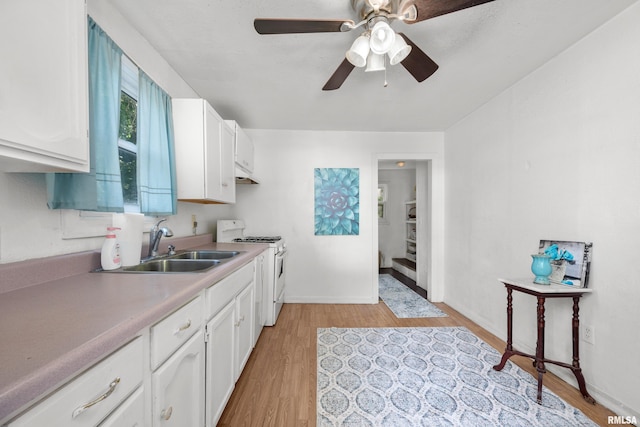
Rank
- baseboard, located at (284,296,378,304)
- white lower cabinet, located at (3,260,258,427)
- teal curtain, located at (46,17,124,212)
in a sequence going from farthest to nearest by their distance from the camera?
baseboard, located at (284,296,378,304) → teal curtain, located at (46,17,124,212) → white lower cabinet, located at (3,260,258,427)

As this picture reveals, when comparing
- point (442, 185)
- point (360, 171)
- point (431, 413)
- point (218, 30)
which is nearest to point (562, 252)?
point (431, 413)

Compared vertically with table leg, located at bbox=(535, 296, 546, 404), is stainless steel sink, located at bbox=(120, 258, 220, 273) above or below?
above

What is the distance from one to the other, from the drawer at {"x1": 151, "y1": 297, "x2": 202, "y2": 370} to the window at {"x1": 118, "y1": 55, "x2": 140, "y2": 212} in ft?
3.12

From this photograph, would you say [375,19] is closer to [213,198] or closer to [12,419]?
[213,198]

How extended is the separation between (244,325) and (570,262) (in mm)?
2305

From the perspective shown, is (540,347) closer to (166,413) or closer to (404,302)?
(404,302)

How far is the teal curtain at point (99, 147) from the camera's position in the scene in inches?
43.9

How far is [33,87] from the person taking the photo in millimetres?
732

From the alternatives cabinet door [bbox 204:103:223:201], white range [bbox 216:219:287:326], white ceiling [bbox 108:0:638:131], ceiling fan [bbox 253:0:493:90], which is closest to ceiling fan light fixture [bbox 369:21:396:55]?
ceiling fan [bbox 253:0:493:90]

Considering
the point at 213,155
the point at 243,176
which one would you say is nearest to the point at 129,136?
the point at 213,155

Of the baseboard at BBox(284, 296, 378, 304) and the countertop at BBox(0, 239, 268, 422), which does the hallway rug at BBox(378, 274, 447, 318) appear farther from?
the countertop at BBox(0, 239, 268, 422)

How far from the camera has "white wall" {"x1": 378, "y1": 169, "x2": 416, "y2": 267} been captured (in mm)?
5836

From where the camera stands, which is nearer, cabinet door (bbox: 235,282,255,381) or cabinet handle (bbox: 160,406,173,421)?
cabinet handle (bbox: 160,406,173,421)

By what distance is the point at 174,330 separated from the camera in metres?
0.94
